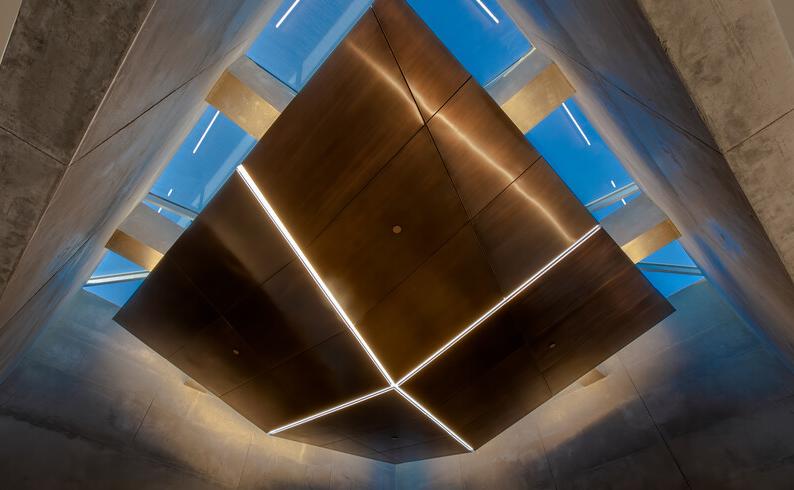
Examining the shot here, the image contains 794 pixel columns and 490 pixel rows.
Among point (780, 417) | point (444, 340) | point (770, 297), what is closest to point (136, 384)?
point (444, 340)

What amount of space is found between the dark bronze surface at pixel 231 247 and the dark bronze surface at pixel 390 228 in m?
0.64

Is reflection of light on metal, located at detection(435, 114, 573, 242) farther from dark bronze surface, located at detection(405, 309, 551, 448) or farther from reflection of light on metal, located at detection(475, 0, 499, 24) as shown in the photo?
reflection of light on metal, located at detection(475, 0, 499, 24)

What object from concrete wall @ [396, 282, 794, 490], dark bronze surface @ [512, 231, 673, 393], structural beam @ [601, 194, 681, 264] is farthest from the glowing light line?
concrete wall @ [396, 282, 794, 490]

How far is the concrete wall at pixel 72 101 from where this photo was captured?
178 centimetres

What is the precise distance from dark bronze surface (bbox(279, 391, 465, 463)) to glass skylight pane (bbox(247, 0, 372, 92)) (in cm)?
546

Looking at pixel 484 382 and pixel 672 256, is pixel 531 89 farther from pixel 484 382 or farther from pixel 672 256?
pixel 672 256

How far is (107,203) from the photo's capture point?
12.0 feet

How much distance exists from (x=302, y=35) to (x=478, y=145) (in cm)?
321

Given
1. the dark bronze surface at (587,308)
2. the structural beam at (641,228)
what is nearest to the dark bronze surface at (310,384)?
the dark bronze surface at (587,308)

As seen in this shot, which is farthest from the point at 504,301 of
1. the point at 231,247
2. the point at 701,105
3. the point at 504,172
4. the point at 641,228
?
the point at 701,105

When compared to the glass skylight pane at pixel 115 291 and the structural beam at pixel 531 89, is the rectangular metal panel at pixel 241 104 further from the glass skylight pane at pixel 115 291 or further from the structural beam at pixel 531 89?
the glass skylight pane at pixel 115 291

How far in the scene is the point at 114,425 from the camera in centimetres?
679

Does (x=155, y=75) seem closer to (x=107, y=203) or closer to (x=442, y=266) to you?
(x=107, y=203)

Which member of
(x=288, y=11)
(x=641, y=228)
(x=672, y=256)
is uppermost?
(x=288, y=11)
